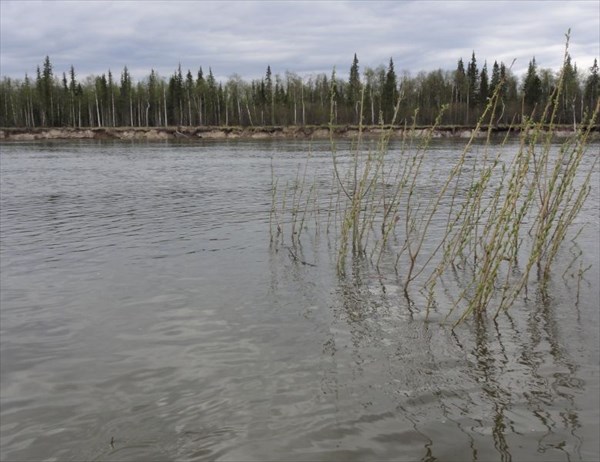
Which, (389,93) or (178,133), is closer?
(178,133)

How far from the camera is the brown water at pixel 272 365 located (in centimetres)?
401

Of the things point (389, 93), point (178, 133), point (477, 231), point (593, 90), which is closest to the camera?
point (477, 231)

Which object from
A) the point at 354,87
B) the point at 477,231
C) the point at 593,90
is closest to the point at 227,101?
the point at 354,87

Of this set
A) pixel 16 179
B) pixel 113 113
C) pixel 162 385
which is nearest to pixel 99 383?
pixel 162 385

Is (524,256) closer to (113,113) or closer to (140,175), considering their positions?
(140,175)

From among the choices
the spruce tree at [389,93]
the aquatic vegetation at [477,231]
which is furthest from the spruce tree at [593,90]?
the aquatic vegetation at [477,231]

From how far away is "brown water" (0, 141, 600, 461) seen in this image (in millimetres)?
4008

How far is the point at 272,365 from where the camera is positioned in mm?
5301

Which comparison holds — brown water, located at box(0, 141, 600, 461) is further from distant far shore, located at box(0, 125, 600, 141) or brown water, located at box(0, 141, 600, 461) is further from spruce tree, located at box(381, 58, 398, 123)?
spruce tree, located at box(381, 58, 398, 123)

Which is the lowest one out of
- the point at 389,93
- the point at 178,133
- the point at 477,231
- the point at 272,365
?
the point at 272,365

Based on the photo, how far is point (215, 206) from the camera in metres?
16.9

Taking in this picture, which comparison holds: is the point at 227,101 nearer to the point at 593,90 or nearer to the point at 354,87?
the point at 354,87

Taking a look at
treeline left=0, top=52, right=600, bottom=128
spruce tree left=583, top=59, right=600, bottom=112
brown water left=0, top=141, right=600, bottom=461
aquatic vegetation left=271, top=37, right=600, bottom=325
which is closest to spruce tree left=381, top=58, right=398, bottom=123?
treeline left=0, top=52, right=600, bottom=128

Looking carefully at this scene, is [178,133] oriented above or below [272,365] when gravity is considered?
above
